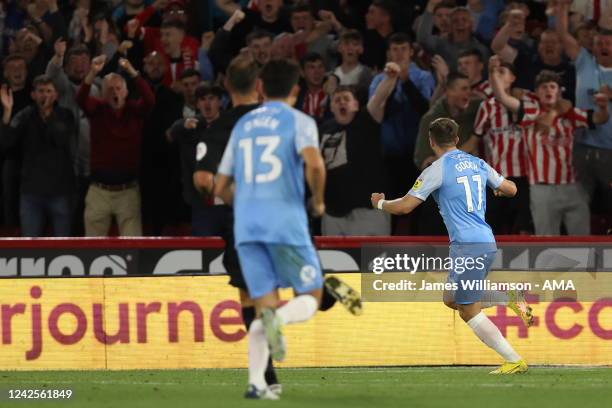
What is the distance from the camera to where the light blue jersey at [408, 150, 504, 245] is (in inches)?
416

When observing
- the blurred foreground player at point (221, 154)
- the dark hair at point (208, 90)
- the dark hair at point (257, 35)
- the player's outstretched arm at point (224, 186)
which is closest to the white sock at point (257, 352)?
the blurred foreground player at point (221, 154)

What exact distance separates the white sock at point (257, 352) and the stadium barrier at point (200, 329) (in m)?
4.57

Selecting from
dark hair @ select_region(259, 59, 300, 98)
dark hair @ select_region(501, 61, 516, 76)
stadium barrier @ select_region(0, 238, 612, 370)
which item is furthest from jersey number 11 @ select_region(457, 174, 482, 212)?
dark hair @ select_region(501, 61, 516, 76)

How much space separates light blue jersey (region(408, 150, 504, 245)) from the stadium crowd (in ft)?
11.9

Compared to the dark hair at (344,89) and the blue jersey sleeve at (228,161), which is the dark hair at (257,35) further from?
the blue jersey sleeve at (228,161)

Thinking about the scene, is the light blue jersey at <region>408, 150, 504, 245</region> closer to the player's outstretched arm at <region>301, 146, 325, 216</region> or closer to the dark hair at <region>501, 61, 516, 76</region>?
the player's outstretched arm at <region>301, 146, 325, 216</region>

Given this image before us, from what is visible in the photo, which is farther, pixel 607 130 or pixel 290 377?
pixel 607 130

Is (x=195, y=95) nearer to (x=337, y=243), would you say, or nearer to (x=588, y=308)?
(x=337, y=243)

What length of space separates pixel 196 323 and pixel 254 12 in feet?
15.9

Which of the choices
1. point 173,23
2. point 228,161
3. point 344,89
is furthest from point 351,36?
point 228,161

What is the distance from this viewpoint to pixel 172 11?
635 inches

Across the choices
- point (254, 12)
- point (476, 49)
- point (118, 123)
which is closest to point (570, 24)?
point (476, 49)

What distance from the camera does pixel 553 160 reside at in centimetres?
1434

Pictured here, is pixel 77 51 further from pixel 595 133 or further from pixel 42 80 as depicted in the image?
pixel 595 133
